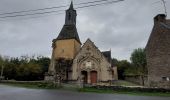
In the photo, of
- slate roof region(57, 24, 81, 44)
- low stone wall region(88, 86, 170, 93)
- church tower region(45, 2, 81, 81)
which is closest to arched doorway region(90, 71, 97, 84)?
church tower region(45, 2, 81, 81)

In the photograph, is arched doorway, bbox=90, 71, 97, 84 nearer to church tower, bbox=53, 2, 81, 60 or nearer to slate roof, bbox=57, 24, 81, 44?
church tower, bbox=53, 2, 81, 60

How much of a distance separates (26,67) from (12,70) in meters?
3.68

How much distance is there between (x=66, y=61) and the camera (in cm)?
4159

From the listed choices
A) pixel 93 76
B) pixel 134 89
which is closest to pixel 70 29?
pixel 93 76

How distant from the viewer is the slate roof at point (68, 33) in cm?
4575

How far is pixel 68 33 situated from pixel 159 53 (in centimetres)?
2132

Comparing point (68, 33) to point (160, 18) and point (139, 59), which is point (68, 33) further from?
point (139, 59)

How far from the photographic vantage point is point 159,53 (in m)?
31.6

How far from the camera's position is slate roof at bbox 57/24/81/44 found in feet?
150

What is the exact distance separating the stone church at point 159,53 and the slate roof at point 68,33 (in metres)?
17.5

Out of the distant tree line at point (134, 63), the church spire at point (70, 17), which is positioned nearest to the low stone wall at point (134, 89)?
the church spire at point (70, 17)

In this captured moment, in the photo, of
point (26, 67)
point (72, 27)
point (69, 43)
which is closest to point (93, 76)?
point (69, 43)

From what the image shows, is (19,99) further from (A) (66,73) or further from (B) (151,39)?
(A) (66,73)

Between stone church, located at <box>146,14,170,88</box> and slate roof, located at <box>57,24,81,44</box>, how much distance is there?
57.4ft
